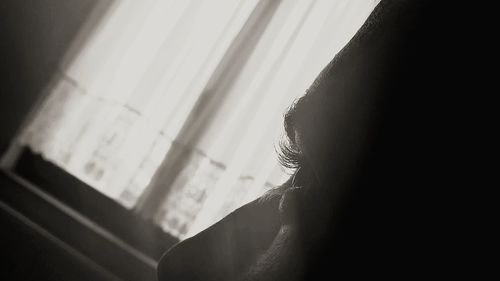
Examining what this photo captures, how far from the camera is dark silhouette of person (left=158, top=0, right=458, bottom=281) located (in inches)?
12.1

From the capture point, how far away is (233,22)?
48.5 inches

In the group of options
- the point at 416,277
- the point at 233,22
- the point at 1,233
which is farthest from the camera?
the point at 233,22

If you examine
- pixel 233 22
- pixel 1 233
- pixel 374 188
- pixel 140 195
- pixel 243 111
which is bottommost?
pixel 1 233

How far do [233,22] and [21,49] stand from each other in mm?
808

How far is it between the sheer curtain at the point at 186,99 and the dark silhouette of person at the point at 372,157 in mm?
702

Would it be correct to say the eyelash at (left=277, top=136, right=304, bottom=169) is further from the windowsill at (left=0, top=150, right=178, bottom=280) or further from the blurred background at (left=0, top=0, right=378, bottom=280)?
the windowsill at (left=0, top=150, right=178, bottom=280)

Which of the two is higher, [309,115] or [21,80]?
[309,115]

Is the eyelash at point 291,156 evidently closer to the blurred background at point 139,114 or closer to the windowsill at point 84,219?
the blurred background at point 139,114

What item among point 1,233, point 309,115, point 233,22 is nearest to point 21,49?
point 1,233

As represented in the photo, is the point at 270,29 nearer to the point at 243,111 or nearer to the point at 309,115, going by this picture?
the point at 243,111

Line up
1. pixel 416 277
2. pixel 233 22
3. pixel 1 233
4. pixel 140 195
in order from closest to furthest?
pixel 416 277
pixel 1 233
pixel 140 195
pixel 233 22

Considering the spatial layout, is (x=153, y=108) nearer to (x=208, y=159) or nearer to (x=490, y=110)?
(x=208, y=159)

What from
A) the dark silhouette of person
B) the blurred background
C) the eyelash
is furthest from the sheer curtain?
the dark silhouette of person

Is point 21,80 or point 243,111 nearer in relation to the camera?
point 243,111
